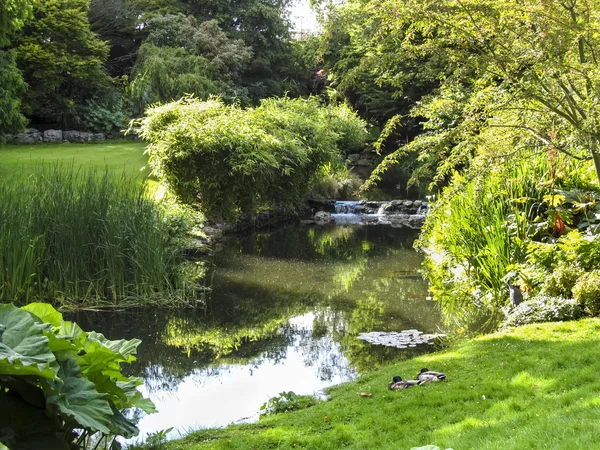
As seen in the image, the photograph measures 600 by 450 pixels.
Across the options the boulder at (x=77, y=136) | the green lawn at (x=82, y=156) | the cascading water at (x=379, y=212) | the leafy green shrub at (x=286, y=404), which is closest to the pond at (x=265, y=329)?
the leafy green shrub at (x=286, y=404)

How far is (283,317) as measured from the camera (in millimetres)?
8859

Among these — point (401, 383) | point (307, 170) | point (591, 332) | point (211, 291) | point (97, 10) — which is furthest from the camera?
point (97, 10)

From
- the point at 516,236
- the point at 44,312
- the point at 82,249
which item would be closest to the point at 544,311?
the point at 516,236

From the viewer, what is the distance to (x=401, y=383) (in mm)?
5141

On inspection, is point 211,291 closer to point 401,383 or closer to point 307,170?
point 401,383

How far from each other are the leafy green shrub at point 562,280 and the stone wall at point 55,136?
67.4 ft

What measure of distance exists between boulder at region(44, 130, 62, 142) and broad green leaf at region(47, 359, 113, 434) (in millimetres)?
22445

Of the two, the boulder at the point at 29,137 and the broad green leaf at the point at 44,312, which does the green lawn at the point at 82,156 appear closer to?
the boulder at the point at 29,137

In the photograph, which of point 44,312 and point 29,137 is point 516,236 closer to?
point 44,312

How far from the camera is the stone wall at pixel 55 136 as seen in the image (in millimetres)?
22883

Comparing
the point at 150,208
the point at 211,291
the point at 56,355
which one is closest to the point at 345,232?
the point at 211,291

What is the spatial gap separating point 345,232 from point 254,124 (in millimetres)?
3749

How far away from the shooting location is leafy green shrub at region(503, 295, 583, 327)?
259 inches

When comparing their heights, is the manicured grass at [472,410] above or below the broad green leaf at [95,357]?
below
